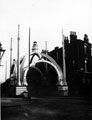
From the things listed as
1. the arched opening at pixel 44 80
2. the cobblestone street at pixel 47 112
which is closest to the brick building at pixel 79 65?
the arched opening at pixel 44 80

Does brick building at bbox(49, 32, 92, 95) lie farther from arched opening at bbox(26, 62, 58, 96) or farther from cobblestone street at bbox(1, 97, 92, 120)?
cobblestone street at bbox(1, 97, 92, 120)

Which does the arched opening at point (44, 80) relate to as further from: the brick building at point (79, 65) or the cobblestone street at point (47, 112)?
the cobblestone street at point (47, 112)

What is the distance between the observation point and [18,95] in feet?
95.0

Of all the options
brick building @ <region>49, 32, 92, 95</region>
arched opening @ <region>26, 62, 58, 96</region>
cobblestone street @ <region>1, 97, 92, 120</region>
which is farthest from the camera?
arched opening @ <region>26, 62, 58, 96</region>

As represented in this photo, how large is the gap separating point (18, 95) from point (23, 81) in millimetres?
2646

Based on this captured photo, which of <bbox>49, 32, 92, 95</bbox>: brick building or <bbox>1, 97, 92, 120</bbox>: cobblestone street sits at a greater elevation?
<bbox>49, 32, 92, 95</bbox>: brick building

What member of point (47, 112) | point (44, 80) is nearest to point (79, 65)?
point (44, 80)

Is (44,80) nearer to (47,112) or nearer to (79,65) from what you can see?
(79,65)

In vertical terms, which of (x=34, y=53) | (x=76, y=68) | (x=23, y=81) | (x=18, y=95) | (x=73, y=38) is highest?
(x=73, y=38)

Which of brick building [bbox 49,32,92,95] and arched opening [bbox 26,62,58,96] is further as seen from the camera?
arched opening [bbox 26,62,58,96]

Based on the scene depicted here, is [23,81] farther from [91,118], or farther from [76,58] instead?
[91,118]

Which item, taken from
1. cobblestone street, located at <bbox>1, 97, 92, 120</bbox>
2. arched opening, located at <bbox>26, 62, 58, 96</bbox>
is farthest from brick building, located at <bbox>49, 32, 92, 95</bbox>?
cobblestone street, located at <bbox>1, 97, 92, 120</bbox>

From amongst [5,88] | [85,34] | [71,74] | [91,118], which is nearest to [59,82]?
[71,74]

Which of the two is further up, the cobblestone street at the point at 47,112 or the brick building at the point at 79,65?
the brick building at the point at 79,65
